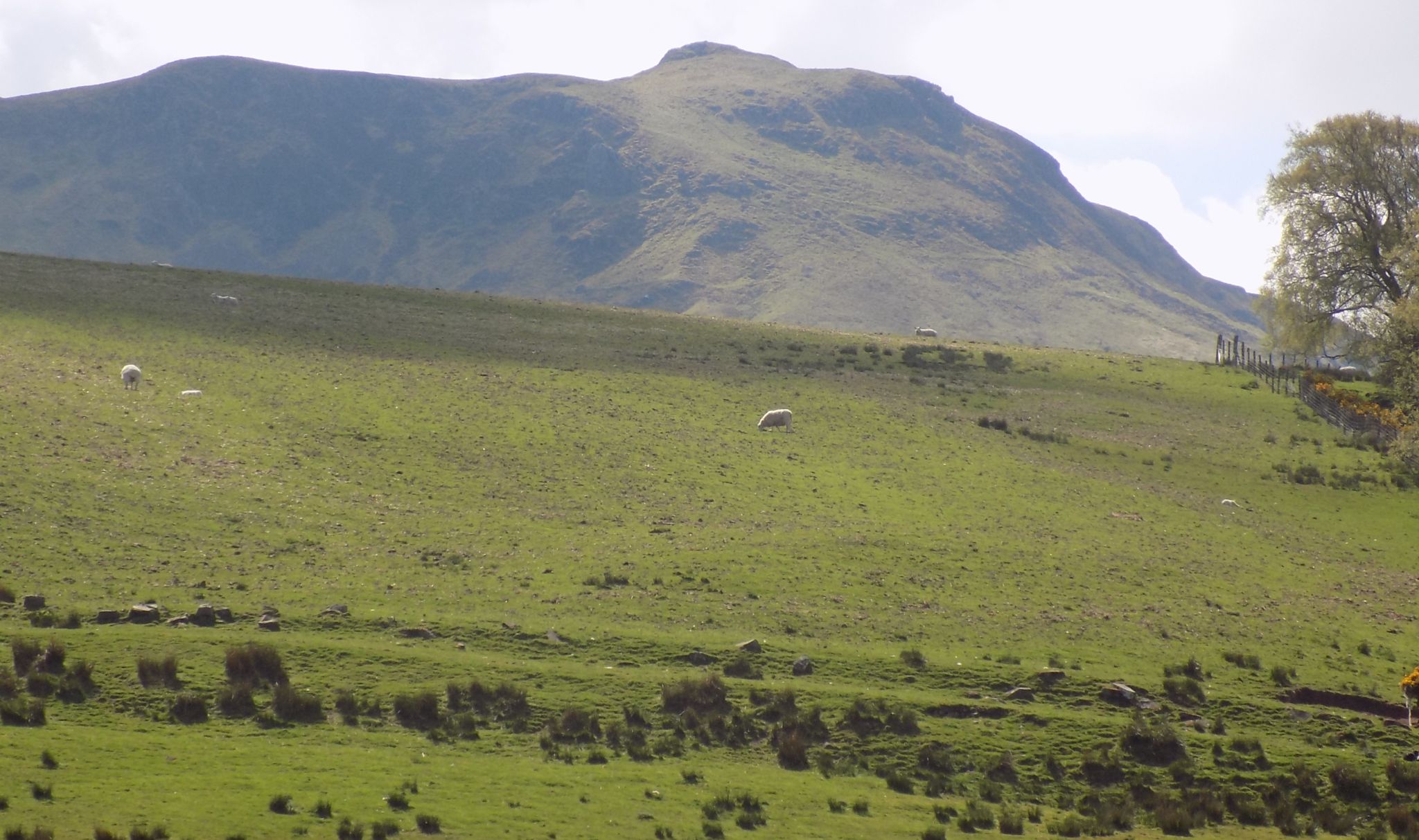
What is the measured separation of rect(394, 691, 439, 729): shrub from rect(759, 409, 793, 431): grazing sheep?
30508mm

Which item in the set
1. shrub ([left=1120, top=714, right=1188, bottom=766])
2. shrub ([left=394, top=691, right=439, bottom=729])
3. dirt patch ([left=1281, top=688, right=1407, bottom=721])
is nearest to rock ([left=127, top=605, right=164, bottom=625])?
shrub ([left=394, top=691, right=439, bottom=729])

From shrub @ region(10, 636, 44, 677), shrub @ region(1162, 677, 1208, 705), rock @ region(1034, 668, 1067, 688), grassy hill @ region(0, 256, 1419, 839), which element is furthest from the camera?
rock @ region(1034, 668, 1067, 688)

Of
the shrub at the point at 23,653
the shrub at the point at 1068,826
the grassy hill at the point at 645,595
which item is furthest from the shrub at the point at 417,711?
the shrub at the point at 1068,826

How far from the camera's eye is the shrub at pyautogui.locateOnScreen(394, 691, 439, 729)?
81.1 feet

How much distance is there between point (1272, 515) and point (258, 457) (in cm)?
3764

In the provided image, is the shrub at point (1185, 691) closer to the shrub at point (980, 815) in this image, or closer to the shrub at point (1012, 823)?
the shrub at point (1012, 823)

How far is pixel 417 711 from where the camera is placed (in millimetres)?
24891

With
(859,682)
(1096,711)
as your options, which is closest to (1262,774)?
(1096,711)

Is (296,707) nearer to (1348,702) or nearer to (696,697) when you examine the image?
(696,697)

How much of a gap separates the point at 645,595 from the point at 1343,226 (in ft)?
193

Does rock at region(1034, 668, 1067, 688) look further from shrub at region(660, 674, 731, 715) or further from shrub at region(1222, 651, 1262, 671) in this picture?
shrub at region(660, 674, 731, 715)

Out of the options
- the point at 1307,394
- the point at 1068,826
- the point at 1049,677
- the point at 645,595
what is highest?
the point at 1307,394

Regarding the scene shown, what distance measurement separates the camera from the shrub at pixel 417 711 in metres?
24.7

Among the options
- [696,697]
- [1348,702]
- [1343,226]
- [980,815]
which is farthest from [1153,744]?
[1343,226]
